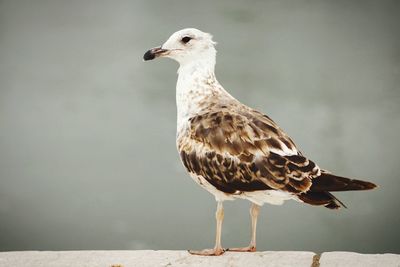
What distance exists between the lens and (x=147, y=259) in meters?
8.82

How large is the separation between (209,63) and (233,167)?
7.16 feet

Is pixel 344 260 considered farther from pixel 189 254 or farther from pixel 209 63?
pixel 209 63

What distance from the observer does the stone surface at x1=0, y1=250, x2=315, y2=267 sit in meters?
8.57

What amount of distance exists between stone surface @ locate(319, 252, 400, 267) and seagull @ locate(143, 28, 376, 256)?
0.73 meters

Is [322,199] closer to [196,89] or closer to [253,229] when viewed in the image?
[253,229]

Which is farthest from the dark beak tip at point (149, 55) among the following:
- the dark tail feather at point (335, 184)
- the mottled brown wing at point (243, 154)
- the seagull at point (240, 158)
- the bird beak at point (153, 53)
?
the dark tail feather at point (335, 184)

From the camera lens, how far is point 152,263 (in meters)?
8.62

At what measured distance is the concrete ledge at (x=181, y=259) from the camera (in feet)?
28.0

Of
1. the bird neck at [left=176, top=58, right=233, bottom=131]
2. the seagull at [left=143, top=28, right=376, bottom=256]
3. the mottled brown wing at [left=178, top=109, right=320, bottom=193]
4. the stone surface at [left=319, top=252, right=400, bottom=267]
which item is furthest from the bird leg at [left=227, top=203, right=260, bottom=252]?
the bird neck at [left=176, top=58, right=233, bottom=131]

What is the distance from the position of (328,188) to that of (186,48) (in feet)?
11.2

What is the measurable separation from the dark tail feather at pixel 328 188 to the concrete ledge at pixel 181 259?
78 cm

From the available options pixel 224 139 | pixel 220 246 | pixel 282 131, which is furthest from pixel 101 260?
pixel 282 131

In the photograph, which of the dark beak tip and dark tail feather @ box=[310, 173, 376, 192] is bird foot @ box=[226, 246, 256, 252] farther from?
the dark beak tip

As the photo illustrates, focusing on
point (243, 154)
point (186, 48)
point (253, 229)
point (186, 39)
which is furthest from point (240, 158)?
point (186, 39)
